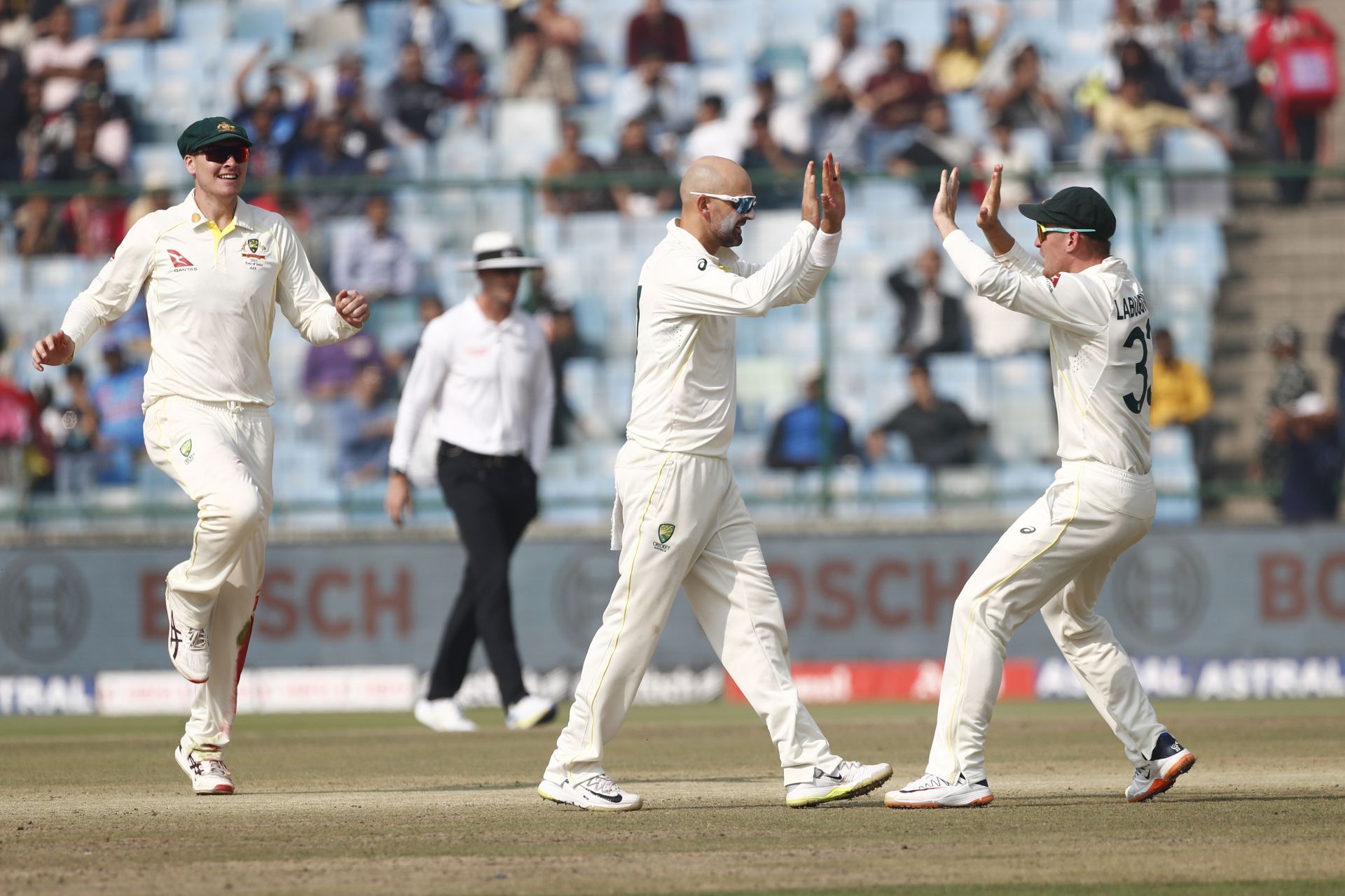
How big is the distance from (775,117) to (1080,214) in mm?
11548

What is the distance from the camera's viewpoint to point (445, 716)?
10883 millimetres

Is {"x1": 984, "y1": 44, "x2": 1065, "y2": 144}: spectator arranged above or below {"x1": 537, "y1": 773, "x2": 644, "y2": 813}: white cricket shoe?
above

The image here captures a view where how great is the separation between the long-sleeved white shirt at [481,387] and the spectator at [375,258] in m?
4.97

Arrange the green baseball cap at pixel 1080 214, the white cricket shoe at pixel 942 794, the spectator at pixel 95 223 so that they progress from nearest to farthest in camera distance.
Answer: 1. the white cricket shoe at pixel 942 794
2. the green baseball cap at pixel 1080 214
3. the spectator at pixel 95 223

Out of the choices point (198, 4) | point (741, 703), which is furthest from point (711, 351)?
point (198, 4)

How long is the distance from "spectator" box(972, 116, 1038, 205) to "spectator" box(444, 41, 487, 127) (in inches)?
208

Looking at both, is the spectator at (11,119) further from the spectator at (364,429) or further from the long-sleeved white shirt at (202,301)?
the long-sleeved white shirt at (202,301)

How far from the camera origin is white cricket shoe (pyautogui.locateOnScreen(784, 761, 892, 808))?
678cm

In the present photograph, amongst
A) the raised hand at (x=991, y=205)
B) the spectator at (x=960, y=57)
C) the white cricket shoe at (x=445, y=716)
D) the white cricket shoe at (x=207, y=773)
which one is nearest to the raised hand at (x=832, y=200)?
the raised hand at (x=991, y=205)

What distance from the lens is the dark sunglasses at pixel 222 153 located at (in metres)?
7.59

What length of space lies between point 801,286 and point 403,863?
2443 mm

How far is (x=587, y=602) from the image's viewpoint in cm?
1447

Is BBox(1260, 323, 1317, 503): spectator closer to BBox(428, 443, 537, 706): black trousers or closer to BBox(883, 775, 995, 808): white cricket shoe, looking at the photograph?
BBox(428, 443, 537, 706): black trousers

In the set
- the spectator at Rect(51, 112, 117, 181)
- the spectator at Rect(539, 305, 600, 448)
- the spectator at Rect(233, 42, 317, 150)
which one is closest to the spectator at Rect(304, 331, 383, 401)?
the spectator at Rect(539, 305, 600, 448)
